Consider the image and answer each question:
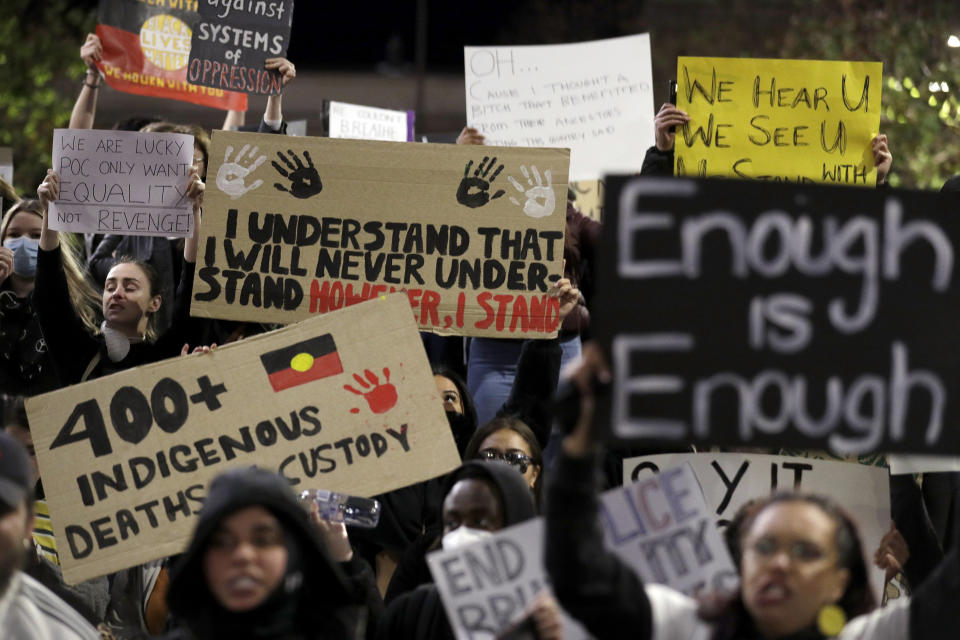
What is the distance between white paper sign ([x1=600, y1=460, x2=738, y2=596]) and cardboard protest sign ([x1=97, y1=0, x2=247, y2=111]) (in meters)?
4.30

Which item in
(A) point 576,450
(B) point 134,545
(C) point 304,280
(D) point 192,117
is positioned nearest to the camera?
(A) point 576,450

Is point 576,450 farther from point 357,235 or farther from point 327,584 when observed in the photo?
point 357,235

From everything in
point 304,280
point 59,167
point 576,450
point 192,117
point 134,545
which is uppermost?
point 192,117

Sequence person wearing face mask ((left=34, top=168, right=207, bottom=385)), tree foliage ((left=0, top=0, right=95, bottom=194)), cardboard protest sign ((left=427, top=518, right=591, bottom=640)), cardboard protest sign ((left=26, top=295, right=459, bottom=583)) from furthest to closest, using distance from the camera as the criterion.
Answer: tree foliage ((left=0, top=0, right=95, bottom=194)) → person wearing face mask ((left=34, top=168, right=207, bottom=385)) → cardboard protest sign ((left=26, top=295, right=459, bottom=583)) → cardboard protest sign ((left=427, top=518, right=591, bottom=640))

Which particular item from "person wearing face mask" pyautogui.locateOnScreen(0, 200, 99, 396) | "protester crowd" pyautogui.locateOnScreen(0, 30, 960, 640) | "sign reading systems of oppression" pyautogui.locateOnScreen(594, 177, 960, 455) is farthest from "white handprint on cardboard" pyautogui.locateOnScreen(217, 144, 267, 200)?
"sign reading systems of oppression" pyautogui.locateOnScreen(594, 177, 960, 455)

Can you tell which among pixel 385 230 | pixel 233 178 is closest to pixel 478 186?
pixel 385 230

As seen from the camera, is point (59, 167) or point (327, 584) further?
point (59, 167)

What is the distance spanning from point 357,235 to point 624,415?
9.28 feet

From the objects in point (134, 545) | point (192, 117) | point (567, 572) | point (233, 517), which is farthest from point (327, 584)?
point (192, 117)

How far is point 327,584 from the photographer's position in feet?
12.0

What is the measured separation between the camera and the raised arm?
6.86 m

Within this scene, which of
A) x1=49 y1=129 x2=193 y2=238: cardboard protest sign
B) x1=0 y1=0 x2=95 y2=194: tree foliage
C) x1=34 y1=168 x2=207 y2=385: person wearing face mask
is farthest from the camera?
x1=0 y1=0 x2=95 y2=194: tree foliage

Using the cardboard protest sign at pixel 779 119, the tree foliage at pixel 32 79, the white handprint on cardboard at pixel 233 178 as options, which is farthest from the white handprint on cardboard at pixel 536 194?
the tree foliage at pixel 32 79

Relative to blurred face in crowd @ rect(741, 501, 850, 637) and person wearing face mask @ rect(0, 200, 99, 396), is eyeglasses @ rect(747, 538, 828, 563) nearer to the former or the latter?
blurred face in crowd @ rect(741, 501, 850, 637)
